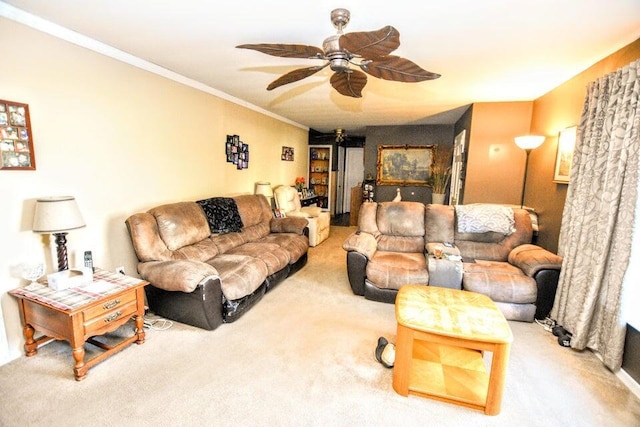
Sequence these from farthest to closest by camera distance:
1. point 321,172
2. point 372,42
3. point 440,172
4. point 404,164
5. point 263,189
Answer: point 321,172 < point 404,164 < point 440,172 < point 263,189 < point 372,42

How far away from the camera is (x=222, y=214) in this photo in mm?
3570

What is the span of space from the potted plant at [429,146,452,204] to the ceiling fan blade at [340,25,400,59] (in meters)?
4.75

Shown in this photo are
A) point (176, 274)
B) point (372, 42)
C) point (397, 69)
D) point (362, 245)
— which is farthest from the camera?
point (362, 245)

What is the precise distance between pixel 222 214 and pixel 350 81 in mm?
2261

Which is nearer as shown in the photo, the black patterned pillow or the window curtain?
the window curtain

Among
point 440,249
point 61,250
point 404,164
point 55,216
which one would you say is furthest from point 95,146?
point 404,164

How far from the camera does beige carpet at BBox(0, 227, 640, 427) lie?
1648mm

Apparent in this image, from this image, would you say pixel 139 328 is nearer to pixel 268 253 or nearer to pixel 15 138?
pixel 268 253

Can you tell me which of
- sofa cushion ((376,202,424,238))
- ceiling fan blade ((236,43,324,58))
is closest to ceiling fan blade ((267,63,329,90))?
ceiling fan blade ((236,43,324,58))

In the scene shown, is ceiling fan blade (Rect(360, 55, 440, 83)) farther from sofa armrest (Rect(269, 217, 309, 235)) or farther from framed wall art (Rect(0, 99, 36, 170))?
sofa armrest (Rect(269, 217, 309, 235))

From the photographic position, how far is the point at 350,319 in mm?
2732

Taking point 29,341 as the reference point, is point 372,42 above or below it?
above

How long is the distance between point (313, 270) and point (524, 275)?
2.38 metres

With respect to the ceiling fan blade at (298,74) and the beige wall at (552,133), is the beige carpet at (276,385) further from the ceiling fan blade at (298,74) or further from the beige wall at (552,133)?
the ceiling fan blade at (298,74)
